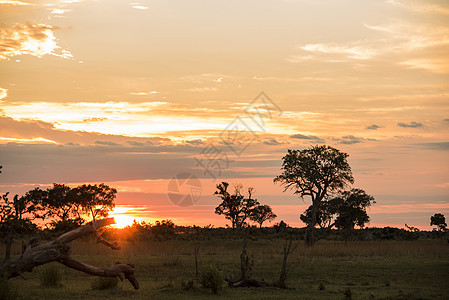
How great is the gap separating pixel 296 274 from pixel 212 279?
9.59 metres

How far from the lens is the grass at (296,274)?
2370cm

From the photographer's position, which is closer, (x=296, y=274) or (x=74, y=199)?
(x=296, y=274)

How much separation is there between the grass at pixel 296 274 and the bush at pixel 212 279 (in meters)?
0.32

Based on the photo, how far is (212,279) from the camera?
24.0 meters

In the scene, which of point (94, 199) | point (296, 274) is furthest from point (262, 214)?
point (296, 274)

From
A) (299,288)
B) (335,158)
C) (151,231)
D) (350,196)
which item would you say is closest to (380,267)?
(299,288)

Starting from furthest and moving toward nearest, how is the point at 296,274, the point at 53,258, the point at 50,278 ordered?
the point at 296,274 < the point at 50,278 < the point at 53,258

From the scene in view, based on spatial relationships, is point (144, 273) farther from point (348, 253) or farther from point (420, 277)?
point (348, 253)

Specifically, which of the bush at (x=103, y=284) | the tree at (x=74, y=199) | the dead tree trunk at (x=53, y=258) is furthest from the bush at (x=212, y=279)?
the tree at (x=74, y=199)

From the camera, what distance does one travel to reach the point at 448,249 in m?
47.3

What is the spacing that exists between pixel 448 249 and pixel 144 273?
1145 inches

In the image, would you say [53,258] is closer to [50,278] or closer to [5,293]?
[5,293]

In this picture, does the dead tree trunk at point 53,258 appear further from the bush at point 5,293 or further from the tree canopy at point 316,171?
the tree canopy at point 316,171

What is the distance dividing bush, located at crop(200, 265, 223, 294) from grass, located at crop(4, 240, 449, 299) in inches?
12.8
